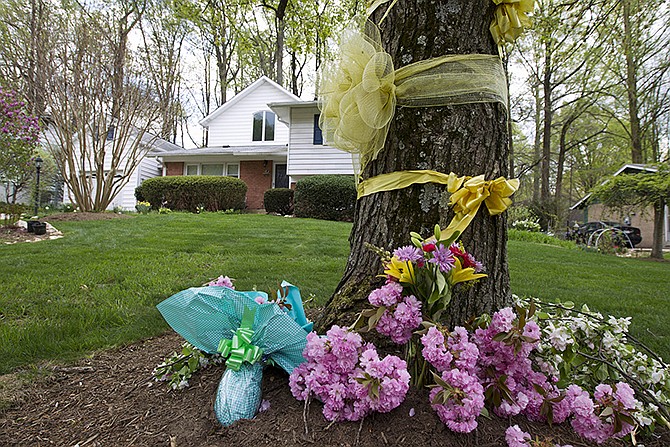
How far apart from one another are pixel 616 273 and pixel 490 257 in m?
6.00

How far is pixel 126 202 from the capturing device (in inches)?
752

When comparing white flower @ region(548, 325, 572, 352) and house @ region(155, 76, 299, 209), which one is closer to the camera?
white flower @ region(548, 325, 572, 352)

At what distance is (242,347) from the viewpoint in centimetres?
137

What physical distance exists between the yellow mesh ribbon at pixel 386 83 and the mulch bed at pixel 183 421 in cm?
104

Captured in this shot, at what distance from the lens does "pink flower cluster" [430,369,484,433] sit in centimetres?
112

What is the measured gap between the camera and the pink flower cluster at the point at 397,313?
125 cm

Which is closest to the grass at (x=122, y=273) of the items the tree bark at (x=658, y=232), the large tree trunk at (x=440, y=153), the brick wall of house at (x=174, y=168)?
the large tree trunk at (x=440, y=153)

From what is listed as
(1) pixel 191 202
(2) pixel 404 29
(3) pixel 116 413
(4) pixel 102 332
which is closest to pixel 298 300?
(3) pixel 116 413

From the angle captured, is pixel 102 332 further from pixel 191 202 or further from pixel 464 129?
pixel 191 202

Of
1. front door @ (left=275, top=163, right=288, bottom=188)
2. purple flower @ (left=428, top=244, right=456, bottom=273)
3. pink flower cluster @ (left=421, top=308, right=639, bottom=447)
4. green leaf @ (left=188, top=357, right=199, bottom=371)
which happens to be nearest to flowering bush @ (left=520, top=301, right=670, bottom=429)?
pink flower cluster @ (left=421, top=308, right=639, bottom=447)

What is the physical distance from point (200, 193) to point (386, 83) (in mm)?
13626

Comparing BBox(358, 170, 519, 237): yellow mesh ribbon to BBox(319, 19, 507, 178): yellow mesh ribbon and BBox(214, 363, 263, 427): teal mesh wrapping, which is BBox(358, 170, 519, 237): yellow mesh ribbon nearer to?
BBox(319, 19, 507, 178): yellow mesh ribbon

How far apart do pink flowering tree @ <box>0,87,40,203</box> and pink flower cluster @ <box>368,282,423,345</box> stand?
11.6 m

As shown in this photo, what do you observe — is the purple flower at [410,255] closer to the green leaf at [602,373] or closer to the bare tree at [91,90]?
the green leaf at [602,373]
